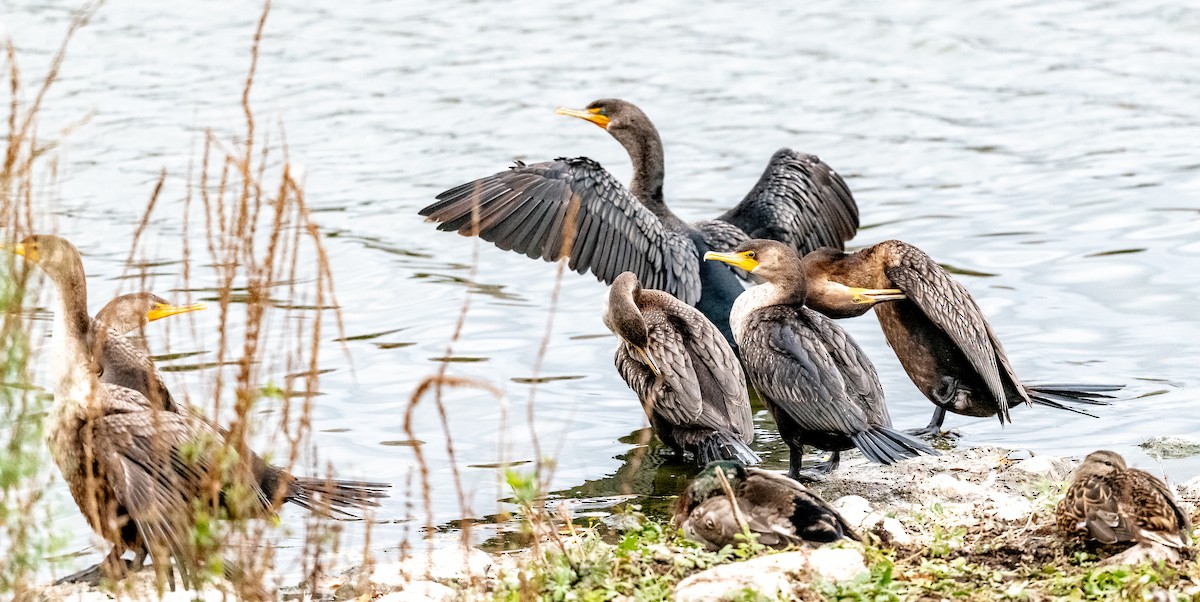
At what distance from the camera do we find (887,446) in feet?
20.4

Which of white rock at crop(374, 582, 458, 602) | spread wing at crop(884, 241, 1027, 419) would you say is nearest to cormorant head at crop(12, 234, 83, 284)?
white rock at crop(374, 582, 458, 602)

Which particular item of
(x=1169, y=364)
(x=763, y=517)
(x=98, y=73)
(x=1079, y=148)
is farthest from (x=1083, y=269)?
(x=98, y=73)

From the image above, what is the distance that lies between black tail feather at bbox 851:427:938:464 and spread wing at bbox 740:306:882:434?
2.2 inches

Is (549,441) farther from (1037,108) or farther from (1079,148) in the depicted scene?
(1037,108)

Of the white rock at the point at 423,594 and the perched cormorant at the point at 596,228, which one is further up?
the perched cormorant at the point at 596,228

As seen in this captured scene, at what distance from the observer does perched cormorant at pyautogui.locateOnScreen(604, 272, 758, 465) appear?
6.56 m

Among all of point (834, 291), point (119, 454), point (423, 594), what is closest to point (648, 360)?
point (834, 291)

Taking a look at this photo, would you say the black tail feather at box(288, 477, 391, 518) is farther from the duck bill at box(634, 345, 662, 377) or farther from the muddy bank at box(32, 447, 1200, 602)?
the duck bill at box(634, 345, 662, 377)

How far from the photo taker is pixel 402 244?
38.8 ft

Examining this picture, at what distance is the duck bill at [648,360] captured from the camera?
260 inches

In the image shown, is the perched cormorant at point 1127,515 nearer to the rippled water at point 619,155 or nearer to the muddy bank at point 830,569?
the muddy bank at point 830,569

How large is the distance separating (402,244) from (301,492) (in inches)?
246

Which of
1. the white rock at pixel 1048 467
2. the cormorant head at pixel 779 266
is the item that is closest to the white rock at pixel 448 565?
the cormorant head at pixel 779 266

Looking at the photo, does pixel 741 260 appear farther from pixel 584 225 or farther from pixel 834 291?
pixel 584 225
